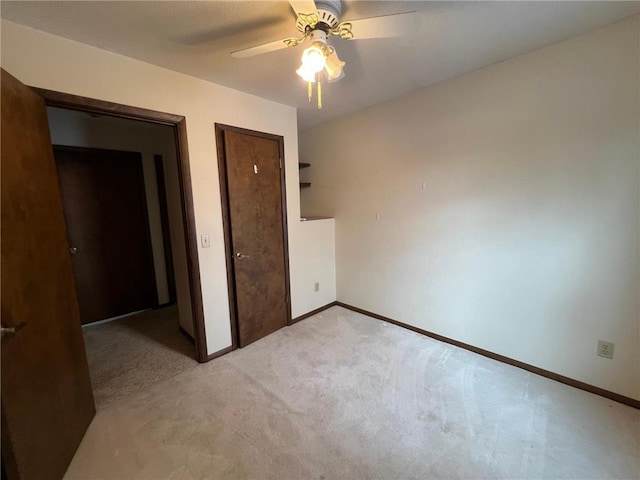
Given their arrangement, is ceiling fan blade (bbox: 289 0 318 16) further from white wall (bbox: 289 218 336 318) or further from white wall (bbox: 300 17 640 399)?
white wall (bbox: 289 218 336 318)

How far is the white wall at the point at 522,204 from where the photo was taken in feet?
5.50

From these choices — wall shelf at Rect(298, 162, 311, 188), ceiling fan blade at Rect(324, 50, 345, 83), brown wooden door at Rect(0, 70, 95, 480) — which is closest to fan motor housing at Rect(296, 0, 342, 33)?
ceiling fan blade at Rect(324, 50, 345, 83)

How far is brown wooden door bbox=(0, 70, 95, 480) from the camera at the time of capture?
1.11 m

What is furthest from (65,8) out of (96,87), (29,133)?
(29,133)

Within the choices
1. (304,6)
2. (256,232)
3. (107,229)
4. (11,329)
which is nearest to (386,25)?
(304,6)

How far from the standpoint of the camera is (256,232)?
2604mm

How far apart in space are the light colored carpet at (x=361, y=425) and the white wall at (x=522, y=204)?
0.40m

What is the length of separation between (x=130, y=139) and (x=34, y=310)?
2787 millimetres

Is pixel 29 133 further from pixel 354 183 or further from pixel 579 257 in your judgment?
pixel 579 257

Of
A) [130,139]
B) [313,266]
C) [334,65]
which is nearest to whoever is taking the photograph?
[334,65]

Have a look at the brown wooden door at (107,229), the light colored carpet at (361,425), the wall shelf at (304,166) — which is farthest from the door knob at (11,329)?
the wall shelf at (304,166)

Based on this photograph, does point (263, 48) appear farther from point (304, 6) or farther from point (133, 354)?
point (133, 354)

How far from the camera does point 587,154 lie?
1.74m

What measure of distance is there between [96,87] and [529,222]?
10.1 feet
